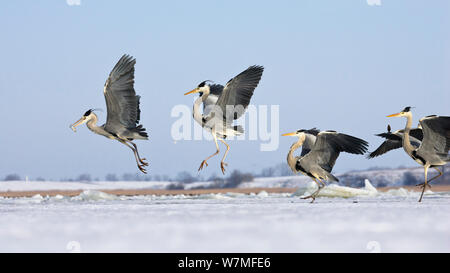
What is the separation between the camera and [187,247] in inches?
197

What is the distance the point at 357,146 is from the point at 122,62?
446cm

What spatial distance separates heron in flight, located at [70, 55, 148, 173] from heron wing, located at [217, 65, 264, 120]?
1758 mm

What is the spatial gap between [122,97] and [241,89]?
7.50 ft

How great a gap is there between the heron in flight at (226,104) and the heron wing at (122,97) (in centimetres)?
120

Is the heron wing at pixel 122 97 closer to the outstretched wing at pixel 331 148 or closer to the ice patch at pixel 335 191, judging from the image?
the outstretched wing at pixel 331 148

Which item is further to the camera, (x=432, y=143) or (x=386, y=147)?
(x=386, y=147)

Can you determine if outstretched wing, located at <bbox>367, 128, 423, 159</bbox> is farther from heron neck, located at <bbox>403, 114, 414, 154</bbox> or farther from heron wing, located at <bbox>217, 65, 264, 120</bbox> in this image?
heron wing, located at <bbox>217, 65, 264, 120</bbox>

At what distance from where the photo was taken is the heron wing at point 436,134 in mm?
9734

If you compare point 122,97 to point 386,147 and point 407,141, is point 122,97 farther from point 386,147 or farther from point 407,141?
point 386,147

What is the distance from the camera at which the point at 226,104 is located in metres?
10.6

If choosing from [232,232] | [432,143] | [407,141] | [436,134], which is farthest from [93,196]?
[232,232]

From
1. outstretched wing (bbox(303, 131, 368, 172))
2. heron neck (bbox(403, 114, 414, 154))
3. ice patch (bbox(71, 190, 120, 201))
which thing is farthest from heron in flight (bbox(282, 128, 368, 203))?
ice patch (bbox(71, 190, 120, 201))

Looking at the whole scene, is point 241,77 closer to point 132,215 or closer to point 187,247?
point 132,215
